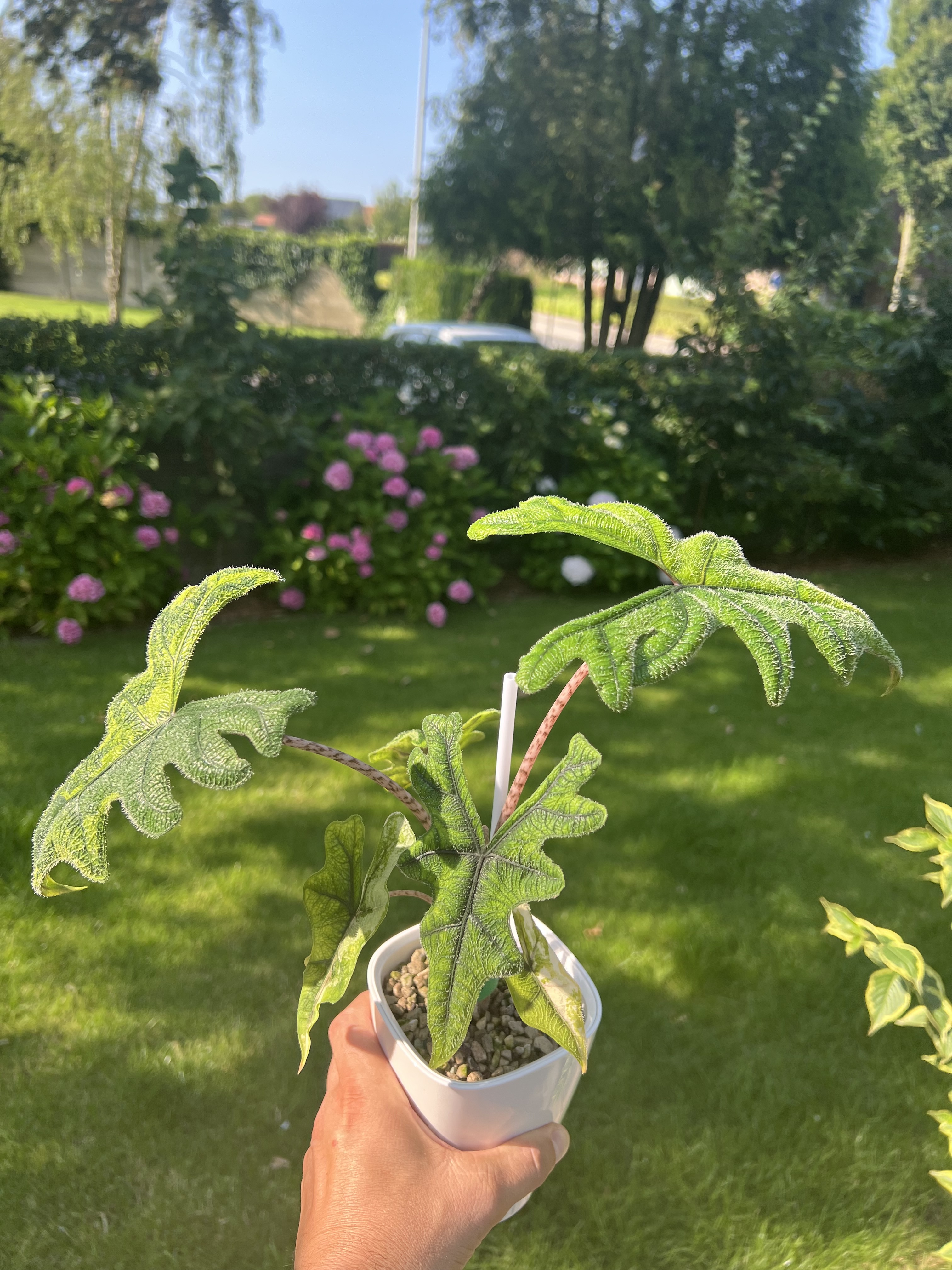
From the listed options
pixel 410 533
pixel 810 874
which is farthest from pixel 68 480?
pixel 810 874

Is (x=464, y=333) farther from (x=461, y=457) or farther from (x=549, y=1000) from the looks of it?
(x=549, y=1000)

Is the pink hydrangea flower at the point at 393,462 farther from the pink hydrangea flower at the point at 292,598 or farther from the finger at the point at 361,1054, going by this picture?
the finger at the point at 361,1054

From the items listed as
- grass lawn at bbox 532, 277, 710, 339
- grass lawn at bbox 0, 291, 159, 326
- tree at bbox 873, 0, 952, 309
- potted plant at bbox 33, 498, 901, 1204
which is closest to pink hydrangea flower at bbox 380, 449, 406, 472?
potted plant at bbox 33, 498, 901, 1204

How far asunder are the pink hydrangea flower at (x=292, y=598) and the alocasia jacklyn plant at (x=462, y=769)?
3.56 metres

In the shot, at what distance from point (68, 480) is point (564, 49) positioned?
11.7 m

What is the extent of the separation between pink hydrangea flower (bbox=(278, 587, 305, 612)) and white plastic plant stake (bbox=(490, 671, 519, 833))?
12.0 ft

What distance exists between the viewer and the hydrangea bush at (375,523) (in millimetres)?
4480

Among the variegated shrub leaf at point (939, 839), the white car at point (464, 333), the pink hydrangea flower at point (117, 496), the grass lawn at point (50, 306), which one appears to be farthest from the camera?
the grass lawn at point (50, 306)

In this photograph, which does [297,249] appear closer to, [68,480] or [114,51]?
[114,51]

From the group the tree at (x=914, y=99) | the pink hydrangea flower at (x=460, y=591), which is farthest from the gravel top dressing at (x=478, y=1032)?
the tree at (x=914, y=99)

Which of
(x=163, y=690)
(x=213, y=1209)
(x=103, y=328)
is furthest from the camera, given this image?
(x=103, y=328)

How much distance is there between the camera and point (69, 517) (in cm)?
387

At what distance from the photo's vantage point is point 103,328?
170 inches

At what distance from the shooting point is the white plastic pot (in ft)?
3.26
